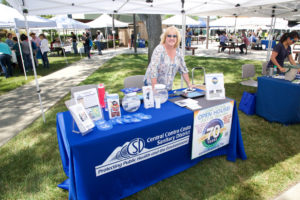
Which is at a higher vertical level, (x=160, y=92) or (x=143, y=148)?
(x=160, y=92)

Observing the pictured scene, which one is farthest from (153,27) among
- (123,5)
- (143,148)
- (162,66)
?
(143,148)

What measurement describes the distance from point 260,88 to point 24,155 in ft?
14.1

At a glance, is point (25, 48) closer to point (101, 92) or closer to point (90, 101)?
point (101, 92)

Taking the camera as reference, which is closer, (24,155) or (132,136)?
(132,136)

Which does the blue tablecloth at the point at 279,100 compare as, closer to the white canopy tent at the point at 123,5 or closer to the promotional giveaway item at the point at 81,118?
the white canopy tent at the point at 123,5

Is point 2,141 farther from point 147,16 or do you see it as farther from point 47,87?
point 147,16

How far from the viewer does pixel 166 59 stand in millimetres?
2711

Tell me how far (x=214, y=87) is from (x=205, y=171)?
1097mm

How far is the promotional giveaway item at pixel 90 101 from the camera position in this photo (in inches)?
69.7

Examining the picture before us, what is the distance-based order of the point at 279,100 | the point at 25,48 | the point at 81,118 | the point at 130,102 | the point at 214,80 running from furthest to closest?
the point at 25,48 → the point at 279,100 → the point at 214,80 → the point at 130,102 → the point at 81,118

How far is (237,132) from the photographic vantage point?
2.54 meters

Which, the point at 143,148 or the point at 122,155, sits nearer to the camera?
the point at 122,155

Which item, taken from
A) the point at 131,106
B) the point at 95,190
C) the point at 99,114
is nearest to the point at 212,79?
the point at 131,106

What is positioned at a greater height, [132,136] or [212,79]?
[212,79]
